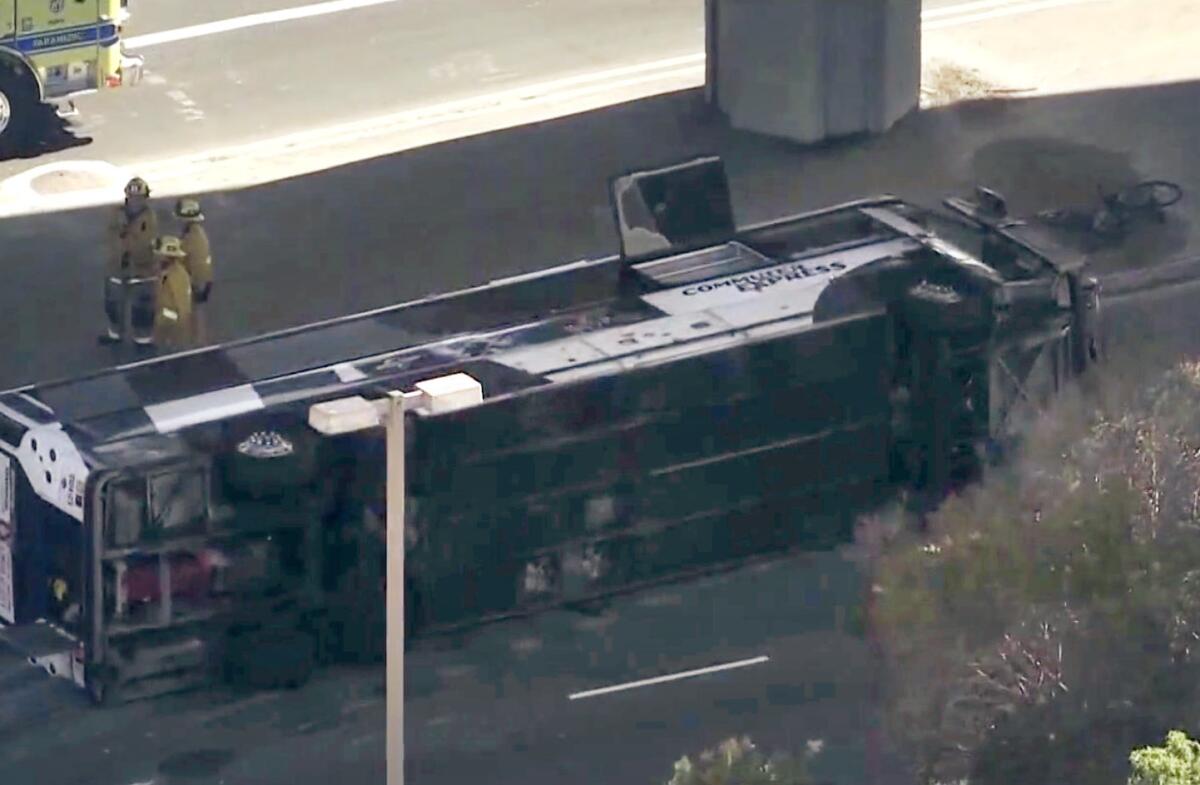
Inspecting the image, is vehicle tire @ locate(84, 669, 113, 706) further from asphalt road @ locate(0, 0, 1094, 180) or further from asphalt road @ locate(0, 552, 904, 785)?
asphalt road @ locate(0, 0, 1094, 180)

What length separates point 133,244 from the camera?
24500mm

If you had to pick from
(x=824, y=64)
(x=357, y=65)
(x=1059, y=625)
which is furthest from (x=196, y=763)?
(x=357, y=65)

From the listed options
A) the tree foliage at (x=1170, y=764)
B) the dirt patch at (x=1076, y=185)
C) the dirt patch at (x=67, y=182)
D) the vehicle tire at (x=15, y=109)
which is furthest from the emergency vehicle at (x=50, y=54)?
the tree foliage at (x=1170, y=764)

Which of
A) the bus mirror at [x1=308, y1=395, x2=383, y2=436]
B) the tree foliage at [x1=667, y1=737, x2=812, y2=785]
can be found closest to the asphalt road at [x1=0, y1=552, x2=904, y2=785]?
the tree foliage at [x1=667, y1=737, x2=812, y2=785]

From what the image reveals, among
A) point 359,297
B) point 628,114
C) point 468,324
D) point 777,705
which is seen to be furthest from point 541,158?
point 777,705

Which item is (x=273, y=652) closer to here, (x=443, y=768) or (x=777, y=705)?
(x=443, y=768)

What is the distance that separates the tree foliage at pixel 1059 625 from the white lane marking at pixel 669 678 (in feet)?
12.7

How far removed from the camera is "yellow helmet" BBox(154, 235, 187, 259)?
24.1 metres

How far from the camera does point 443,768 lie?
60.5ft

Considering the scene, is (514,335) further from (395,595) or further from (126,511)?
(395,595)

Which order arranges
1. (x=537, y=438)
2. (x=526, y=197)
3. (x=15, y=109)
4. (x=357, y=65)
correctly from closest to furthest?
(x=537, y=438) → (x=526, y=197) → (x=15, y=109) → (x=357, y=65)

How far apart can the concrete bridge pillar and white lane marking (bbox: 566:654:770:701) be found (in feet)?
35.6

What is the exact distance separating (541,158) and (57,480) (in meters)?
11.6

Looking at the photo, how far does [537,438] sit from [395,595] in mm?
4418
